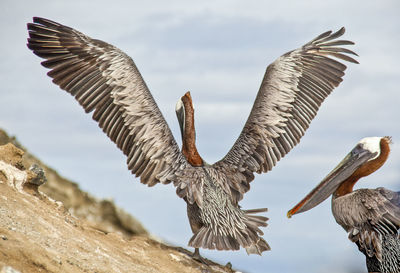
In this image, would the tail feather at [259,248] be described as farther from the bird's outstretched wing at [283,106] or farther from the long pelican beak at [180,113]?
the long pelican beak at [180,113]

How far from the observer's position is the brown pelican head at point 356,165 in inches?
333

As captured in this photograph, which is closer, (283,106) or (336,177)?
(336,177)

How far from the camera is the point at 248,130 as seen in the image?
927cm

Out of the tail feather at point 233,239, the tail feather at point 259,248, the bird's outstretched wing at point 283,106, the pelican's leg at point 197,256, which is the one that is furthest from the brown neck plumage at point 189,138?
the tail feather at point 259,248

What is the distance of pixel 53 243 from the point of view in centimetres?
686

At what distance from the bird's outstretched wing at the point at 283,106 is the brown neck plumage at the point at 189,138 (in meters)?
0.36

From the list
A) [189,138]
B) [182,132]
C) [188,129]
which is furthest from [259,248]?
[182,132]

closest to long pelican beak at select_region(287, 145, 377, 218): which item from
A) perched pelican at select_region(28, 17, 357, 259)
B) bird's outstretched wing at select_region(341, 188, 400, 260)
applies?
bird's outstretched wing at select_region(341, 188, 400, 260)

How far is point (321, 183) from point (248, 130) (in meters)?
1.38

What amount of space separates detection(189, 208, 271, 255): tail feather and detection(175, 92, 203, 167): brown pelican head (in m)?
1.11

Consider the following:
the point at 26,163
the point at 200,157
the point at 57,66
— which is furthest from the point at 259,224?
the point at 26,163

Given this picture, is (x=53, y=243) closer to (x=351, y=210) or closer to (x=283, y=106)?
(x=351, y=210)

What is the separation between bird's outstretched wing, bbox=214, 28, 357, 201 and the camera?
885 centimetres

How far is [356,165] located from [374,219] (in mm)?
965
